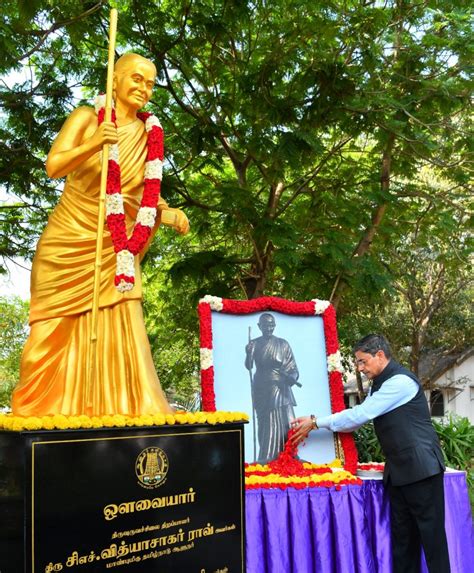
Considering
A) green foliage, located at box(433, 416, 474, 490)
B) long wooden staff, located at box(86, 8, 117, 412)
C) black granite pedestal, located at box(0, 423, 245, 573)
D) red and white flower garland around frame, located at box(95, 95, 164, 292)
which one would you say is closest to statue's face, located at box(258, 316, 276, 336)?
black granite pedestal, located at box(0, 423, 245, 573)

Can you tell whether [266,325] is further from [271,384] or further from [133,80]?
[133,80]

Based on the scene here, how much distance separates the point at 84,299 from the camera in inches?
163

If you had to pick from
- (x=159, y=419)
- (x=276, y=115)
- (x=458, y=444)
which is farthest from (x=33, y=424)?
(x=458, y=444)

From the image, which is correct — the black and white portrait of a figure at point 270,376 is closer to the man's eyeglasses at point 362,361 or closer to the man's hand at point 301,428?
the man's hand at point 301,428

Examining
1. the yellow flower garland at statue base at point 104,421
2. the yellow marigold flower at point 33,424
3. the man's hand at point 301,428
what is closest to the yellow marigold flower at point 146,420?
the yellow flower garland at statue base at point 104,421

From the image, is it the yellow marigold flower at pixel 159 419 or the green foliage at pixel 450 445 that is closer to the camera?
the yellow marigold flower at pixel 159 419

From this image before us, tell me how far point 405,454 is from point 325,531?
2.69ft

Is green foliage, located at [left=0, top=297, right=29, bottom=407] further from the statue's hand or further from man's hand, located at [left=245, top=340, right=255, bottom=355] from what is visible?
the statue's hand

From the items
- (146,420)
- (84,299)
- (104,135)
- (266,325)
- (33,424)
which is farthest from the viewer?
(266,325)

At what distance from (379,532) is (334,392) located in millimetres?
1095

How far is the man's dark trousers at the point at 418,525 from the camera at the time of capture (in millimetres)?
4188

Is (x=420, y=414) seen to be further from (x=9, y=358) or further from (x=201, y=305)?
(x=9, y=358)

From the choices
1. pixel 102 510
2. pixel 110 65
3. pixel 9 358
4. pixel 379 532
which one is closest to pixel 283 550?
pixel 379 532

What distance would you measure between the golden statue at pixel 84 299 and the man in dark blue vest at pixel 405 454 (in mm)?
1459
